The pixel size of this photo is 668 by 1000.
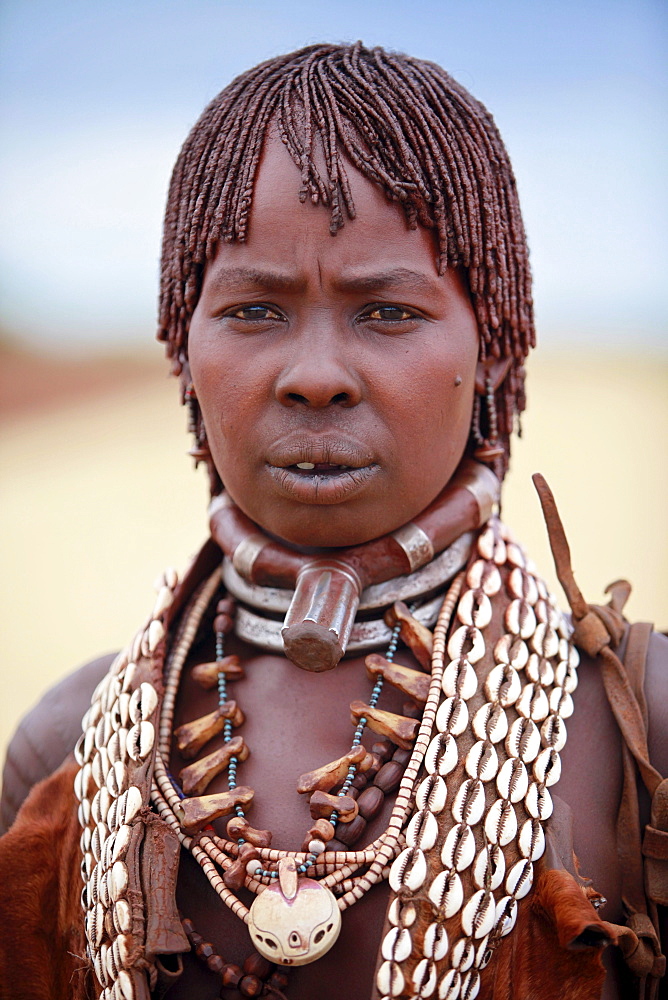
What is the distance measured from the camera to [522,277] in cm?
152

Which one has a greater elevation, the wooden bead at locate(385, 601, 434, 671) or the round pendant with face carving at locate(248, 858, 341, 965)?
the wooden bead at locate(385, 601, 434, 671)

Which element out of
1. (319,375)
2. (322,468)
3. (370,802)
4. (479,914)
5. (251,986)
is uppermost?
(319,375)

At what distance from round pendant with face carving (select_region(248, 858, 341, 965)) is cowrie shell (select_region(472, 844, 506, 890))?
7.1 inches

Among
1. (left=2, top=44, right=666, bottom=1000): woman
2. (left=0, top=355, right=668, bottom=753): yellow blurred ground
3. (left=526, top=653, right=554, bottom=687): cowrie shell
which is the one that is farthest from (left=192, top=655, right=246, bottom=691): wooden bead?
(left=0, top=355, right=668, bottom=753): yellow blurred ground

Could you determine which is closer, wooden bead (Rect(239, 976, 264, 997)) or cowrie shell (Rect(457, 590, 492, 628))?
wooden bead (Rect(239, 976, 264, 997))

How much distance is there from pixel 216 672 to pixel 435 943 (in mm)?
499

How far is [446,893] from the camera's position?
1195 millimetres

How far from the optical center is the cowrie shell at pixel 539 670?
1.36 metres

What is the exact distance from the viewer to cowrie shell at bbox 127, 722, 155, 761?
1360 mm

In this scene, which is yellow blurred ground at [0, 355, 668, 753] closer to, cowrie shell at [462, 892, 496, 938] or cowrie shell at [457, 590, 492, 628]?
cowrie shell at [457, 590, 492, 628]

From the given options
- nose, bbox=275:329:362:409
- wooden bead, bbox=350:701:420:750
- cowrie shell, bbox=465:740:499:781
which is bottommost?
cowrie shell, bbox=465:740:499:781

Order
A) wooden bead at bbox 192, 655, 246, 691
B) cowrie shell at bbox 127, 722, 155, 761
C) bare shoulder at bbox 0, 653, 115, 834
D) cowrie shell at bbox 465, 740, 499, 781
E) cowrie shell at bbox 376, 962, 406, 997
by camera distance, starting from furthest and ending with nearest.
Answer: bare shoulder at bbox 0, 653, 115, 834
wooden bead at bbox 192, 655, 246, 691
cowrie shell at bbox 127, 722, 155, 761
cowrie shell at bbox 465, 740, 499, 781
cowrie shell at bbox 376, 962, 406, 997

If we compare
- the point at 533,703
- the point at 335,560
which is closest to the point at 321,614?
the point at 335,560

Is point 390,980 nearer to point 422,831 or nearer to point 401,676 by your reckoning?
point 422,831
